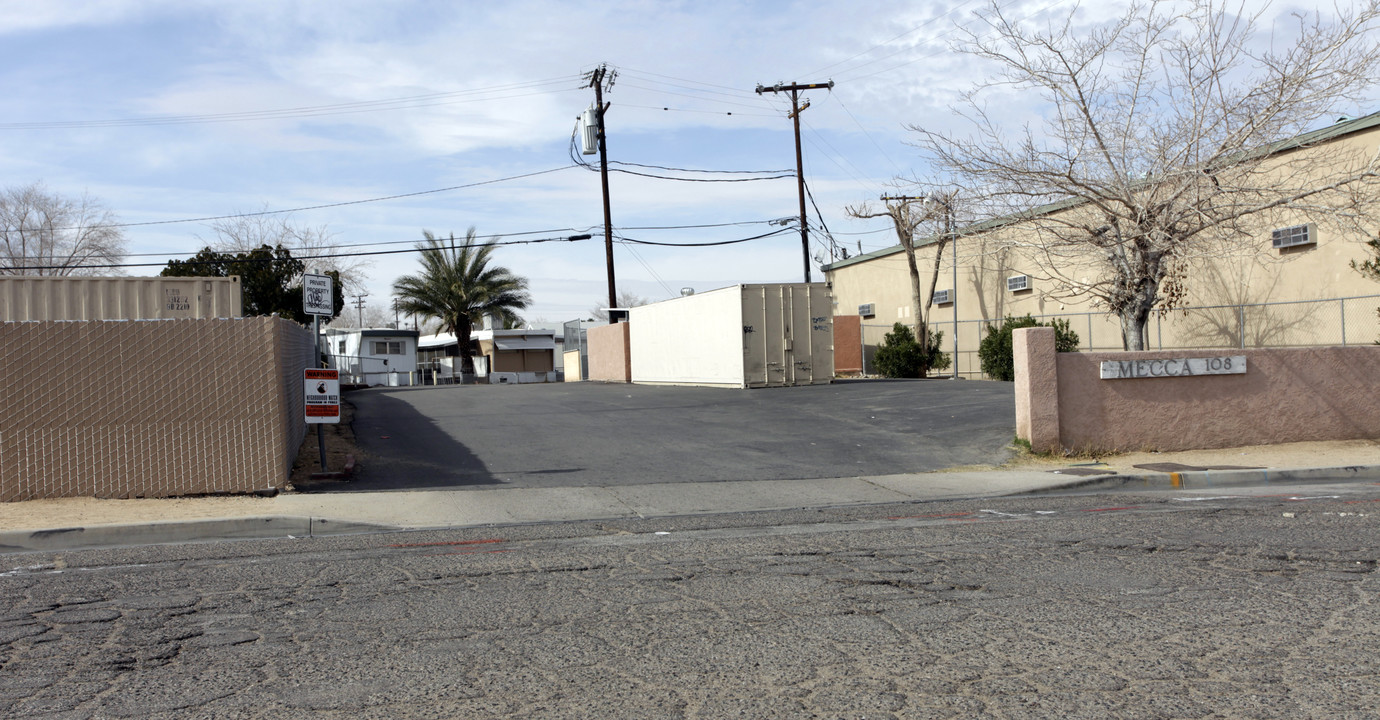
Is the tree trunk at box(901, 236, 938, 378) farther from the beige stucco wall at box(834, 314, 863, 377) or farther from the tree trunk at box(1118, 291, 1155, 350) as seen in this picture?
the tree trunk at box(1118, 291, 1155, 350)

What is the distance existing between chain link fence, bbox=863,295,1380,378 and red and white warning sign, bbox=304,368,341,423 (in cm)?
1453

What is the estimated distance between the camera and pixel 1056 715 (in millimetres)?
4344

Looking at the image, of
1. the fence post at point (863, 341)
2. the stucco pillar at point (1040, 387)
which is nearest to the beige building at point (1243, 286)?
the fence post at point (863, 341)

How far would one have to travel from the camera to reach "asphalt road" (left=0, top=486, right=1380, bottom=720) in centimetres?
462

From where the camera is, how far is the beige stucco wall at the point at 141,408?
10945mm

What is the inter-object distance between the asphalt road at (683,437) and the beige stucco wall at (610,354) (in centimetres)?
1144

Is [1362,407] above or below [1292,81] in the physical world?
A: below

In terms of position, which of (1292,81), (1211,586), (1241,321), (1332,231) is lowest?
(1211,586)

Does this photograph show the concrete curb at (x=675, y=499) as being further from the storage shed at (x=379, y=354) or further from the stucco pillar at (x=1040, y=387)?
the storage shed at (x=379, y=354)

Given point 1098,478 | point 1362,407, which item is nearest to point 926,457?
point 1098,478

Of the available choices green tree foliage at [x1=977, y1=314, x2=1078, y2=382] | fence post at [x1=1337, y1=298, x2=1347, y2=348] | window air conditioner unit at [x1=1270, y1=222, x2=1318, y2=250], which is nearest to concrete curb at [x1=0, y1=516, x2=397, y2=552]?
fence post at [x1=1337, y1=298, x2=1347, y2=348]

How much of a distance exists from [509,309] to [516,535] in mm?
42694

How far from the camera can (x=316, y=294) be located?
1280 cm

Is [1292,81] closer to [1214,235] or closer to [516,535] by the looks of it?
[1214,235]
